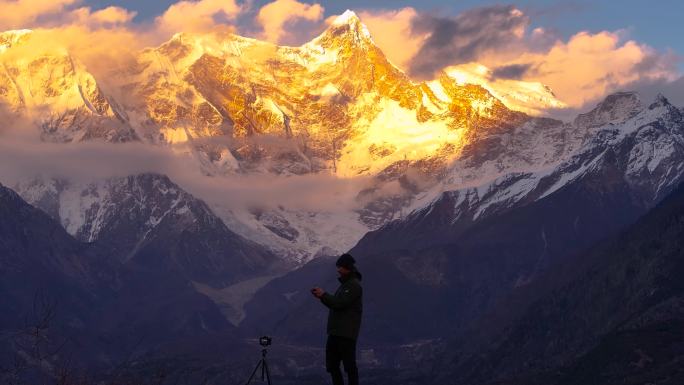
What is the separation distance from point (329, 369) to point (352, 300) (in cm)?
Result: 255

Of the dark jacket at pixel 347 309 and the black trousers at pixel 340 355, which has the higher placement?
the dark jacket at pixel 347 309

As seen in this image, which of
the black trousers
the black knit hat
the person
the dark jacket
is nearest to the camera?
the dark jacket

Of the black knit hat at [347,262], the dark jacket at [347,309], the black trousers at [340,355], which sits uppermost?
the black knit hat at [347,262]

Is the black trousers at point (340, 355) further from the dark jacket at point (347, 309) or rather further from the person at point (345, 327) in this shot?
the dark jacket at point (347, 309)

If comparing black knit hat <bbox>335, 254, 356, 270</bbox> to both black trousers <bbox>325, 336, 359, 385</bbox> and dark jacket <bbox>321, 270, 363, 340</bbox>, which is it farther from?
black trousers <bbox>325, 336, 359, 385</bbox>

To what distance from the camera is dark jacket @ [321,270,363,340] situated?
4659 cm

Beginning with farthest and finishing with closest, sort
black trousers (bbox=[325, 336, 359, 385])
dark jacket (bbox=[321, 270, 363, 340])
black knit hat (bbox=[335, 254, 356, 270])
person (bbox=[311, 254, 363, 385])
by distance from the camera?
black knit hat (bbox=[335, 254, 356, 270])
black trousers (bbox=[325, 336, 359, 385])
person (bbox=[311, 254, 363, 385])
dark jacket (bbox=[321, 270, 363, 340])

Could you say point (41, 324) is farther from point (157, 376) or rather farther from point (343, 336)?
point (343, 336)

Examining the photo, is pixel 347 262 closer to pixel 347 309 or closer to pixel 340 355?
pixel 347 309

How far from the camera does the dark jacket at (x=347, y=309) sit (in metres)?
46.6

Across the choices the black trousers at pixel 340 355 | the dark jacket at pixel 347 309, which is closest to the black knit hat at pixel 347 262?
the dark jacket at pixel 347 309

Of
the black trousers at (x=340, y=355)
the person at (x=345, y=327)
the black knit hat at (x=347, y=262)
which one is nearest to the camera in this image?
the person at (x=345, y=327)

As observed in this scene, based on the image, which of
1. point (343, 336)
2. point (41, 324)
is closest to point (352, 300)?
point (343, 336)

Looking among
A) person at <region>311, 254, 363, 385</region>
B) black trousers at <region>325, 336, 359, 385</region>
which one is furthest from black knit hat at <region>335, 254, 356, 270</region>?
black trousers at <region>325, 336, 359, 385</region>
